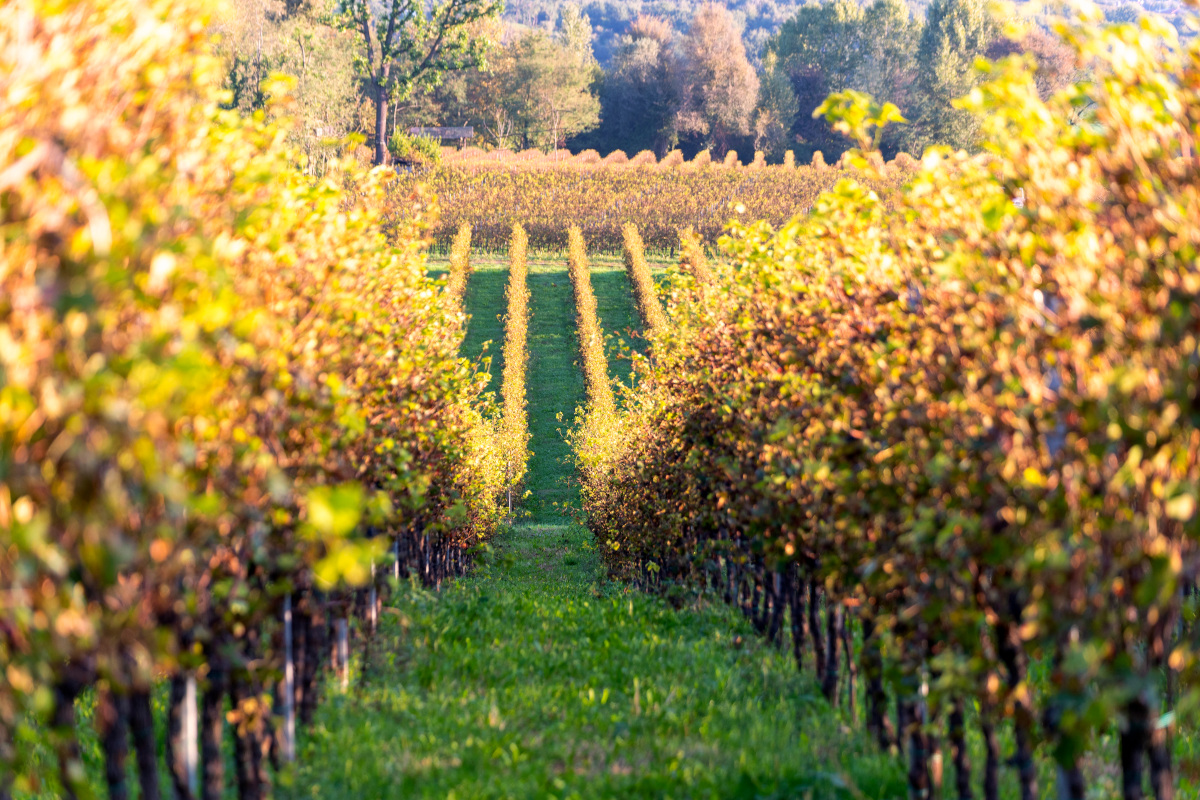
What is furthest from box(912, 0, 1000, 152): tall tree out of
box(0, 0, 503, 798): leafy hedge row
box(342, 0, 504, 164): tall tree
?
box(0, 0, 503, 798): leafy hedge row

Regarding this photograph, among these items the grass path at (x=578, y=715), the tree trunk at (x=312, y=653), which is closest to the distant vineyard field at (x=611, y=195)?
the grass path at (x=578, y=715)

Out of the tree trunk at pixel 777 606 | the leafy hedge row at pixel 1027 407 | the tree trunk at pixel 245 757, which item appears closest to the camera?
the leafy hedge row at pixel 1027 407

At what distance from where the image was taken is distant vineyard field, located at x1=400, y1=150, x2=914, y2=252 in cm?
5431

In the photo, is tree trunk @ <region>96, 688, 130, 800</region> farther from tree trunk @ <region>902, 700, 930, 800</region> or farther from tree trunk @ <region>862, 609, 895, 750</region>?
tree trunk @ <region>862, 609, 895, 750</region>

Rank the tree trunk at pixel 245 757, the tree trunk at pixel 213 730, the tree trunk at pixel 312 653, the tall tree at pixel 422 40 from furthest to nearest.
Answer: the tall tree at pixel 422 40, the tree trunk at pixel 312 653, the tree trunk at pixel 245 757, the tree trunk at pixel 213 730

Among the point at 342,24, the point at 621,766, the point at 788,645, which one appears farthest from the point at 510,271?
the point at 621,766

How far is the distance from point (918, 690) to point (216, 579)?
3.61 meters

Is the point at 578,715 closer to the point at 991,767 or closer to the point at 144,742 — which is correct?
the point at 991,767

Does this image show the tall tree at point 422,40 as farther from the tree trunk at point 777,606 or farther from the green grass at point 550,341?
the tree trunk at point 777,606

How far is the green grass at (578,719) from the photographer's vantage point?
18.1 feet

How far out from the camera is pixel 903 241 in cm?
473

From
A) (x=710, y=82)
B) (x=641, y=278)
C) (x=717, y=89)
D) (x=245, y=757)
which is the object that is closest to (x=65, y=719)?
(x=245, y=757)

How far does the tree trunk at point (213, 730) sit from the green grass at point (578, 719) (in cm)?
99

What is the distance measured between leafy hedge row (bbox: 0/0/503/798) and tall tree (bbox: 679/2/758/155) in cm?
8420
